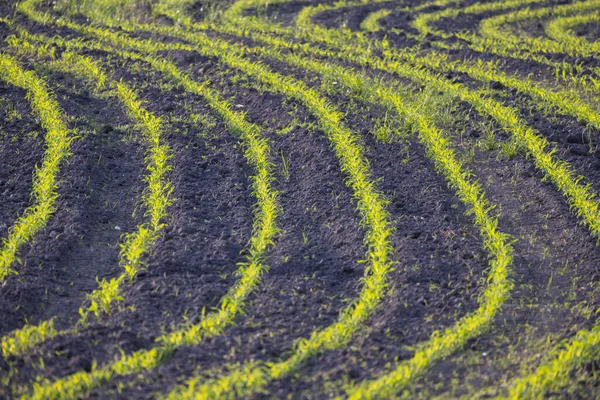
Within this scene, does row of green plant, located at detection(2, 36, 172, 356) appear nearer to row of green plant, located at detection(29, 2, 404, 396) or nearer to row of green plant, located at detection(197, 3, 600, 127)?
row of green plant, located at detection(29, 2, 404, 396)

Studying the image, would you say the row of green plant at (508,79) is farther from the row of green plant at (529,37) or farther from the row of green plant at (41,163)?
the row of green plant at (41,163)

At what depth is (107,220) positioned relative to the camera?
6.54 m

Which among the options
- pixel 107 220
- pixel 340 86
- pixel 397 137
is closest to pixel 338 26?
pixel 340 86

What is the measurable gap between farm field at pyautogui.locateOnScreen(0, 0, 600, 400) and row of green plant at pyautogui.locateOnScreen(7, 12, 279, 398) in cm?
2

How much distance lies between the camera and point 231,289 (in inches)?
217

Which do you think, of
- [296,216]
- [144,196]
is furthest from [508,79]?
[144,196]

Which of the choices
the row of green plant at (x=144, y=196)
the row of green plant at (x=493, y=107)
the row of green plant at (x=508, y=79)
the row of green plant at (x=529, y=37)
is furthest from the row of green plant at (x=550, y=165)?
the row of green plant at (x=144, y=196)

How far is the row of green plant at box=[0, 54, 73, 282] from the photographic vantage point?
5969 millimetres

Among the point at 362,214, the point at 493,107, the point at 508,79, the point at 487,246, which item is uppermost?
the point at 508,79

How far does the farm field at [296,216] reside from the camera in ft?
15.7

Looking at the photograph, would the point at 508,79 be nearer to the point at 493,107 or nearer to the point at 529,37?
the point at 493,107

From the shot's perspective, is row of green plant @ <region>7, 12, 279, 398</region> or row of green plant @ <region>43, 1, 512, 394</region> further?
row of green plant @ <region>43, 1, 512, 394</region>

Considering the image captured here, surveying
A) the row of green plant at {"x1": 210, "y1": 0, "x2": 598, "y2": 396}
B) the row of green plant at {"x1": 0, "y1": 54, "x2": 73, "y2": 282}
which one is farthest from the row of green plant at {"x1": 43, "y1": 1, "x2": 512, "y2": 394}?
the row of green plant at {"x1": 0, "y1": 54, "x2": 73, "y2": 282}

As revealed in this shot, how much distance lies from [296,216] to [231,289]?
1.25 metres
